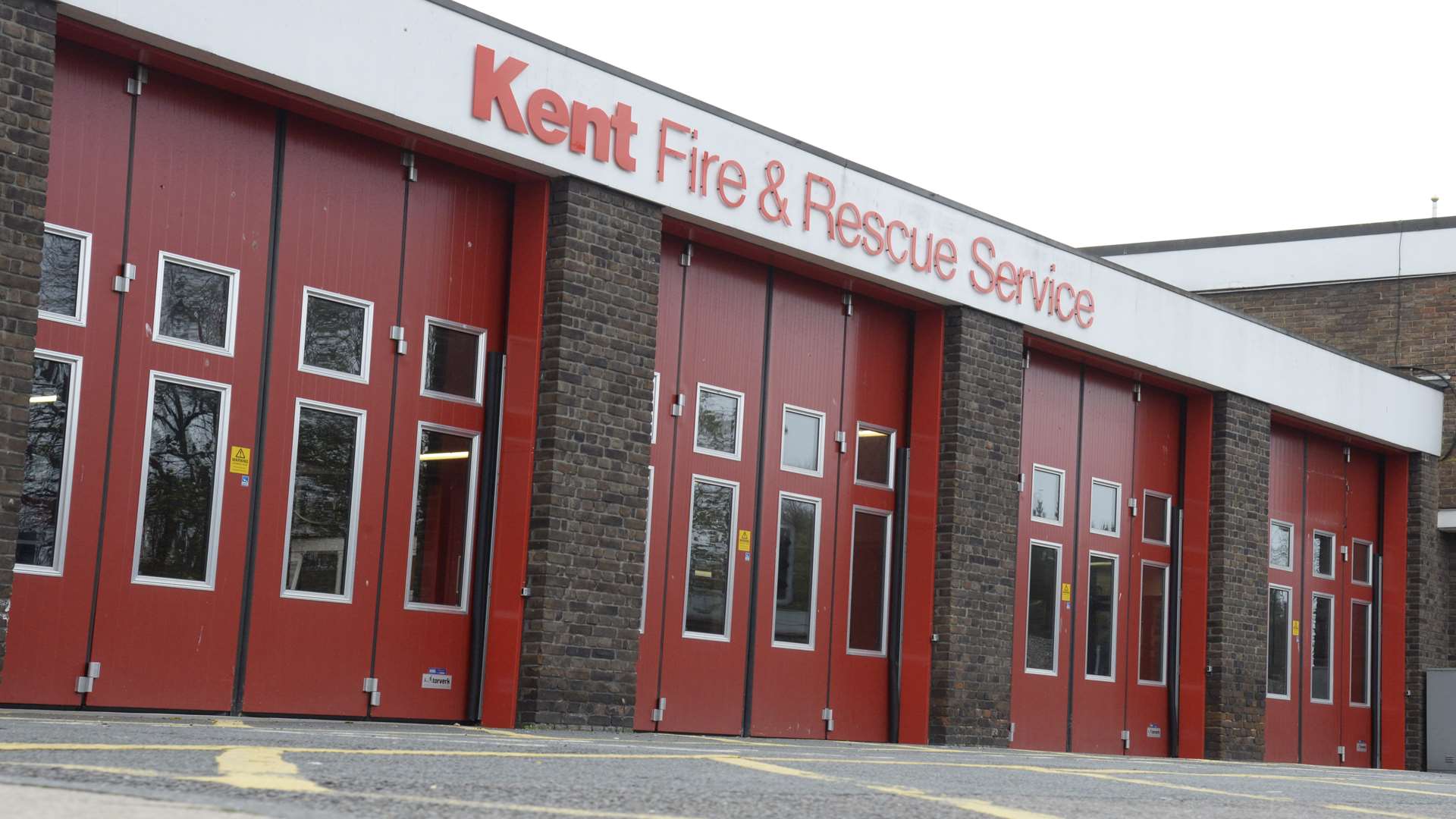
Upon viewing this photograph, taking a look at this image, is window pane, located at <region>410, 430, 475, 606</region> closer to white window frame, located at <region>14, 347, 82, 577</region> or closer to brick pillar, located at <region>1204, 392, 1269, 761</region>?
white window frame, located at <region>14, 347, 82, 577</region>

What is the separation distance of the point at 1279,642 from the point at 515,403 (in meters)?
12.9

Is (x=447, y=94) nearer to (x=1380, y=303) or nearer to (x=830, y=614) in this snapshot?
(x=830, y=614)

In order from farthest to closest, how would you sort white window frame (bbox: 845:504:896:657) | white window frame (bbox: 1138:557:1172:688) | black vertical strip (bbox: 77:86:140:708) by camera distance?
white window frame (bbox: 1138:557:1172:688)
white window frame (bbox: 845:504:896:657)
black vertical strip (bbox: 77:86:140:708)

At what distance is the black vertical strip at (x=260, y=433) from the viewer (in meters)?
10.9

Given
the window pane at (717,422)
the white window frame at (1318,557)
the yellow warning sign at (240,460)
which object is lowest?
the yellow warning sign at (240,460)

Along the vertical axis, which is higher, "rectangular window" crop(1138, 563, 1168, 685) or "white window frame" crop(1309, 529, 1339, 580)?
"white window frame" crop(1309, 529, 1339, 580)

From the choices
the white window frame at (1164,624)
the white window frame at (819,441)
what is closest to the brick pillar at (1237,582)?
the white window frame at (1164,624)

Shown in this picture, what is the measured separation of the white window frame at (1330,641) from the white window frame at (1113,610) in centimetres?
466

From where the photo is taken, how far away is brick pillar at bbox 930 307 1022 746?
15742 millimetres

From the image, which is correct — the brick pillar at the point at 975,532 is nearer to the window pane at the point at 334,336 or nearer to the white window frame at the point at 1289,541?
the white window frame at the point at 1289,541

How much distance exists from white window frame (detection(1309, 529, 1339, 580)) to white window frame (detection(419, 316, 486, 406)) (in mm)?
13772

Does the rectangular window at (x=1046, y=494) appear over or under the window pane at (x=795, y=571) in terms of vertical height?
over

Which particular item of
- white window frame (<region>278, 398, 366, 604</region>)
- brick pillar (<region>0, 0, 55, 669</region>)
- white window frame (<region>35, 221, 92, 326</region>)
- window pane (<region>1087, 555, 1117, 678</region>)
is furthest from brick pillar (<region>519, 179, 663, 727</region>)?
window pane (<region>1087, 555, 1117, 678</region>)

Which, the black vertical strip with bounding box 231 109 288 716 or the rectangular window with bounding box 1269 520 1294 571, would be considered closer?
the black vertical strip with bounding box 231 109 288 716
